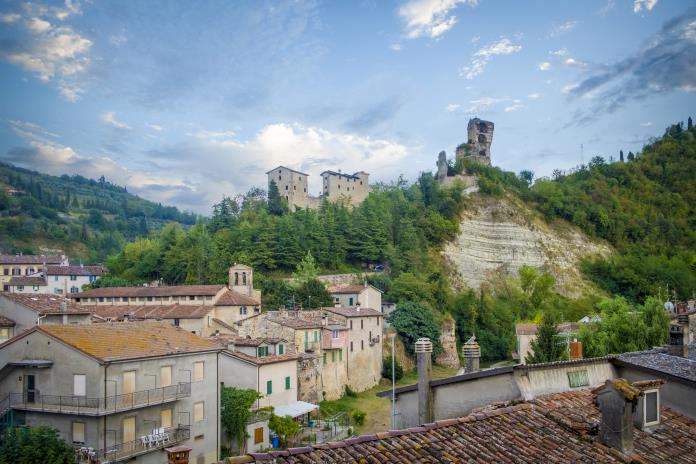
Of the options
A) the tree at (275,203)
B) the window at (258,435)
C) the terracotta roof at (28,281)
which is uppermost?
the tree at (275,203)

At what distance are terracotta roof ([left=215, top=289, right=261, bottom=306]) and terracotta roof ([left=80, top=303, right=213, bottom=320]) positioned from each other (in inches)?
50.8

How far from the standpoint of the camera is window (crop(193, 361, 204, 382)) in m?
28.2

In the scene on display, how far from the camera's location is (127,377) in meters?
25.0

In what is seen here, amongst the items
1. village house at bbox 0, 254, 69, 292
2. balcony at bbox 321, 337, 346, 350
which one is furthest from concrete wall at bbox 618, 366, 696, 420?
village house at bbox 0, 254, 69, 292

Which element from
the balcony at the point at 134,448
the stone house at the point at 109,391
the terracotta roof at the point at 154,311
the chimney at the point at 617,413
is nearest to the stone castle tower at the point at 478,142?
the terracotta roof at the point at 154,311

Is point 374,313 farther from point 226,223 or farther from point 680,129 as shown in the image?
point 680,129

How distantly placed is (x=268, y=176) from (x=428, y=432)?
94638 mm

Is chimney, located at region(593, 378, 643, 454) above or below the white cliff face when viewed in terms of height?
below

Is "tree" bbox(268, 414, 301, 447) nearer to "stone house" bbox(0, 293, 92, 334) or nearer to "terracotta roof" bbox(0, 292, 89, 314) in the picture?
"stone house" bbox(0, 293, 92, 334)

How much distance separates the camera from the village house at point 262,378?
3077 cm

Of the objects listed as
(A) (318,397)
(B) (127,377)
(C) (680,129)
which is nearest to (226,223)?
(A) (318,397)

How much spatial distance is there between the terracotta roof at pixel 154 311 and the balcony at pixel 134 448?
2394 centimetres

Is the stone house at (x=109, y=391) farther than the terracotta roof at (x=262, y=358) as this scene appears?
No

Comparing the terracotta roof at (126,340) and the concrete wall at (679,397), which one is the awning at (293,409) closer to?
the terracotta roof at (126,340)
